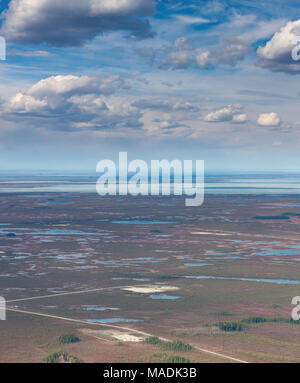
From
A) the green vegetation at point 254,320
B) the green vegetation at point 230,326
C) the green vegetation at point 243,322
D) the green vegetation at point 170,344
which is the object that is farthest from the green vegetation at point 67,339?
the green vegetation at point 254,320

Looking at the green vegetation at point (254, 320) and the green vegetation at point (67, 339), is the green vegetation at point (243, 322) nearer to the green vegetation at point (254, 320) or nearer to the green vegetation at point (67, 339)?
the green vegetation at point (254, 320)

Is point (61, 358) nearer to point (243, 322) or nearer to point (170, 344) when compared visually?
point (170, 344)

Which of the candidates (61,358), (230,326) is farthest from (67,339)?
(230,326)

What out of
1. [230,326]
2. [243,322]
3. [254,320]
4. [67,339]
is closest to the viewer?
[67,339]

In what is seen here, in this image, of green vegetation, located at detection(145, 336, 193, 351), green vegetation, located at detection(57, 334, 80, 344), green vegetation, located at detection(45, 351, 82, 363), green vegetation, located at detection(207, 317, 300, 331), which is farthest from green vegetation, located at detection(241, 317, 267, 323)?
green vegetation, located at detection(45, 351, 82, 363)

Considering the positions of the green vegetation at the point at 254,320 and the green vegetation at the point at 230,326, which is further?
the green vegetation at the point at 254,320

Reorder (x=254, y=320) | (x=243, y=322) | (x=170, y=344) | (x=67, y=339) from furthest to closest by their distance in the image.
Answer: (x=254, y=320) → (x=243, y=322) → (x=67, y=339) → (x=170, y=344)
